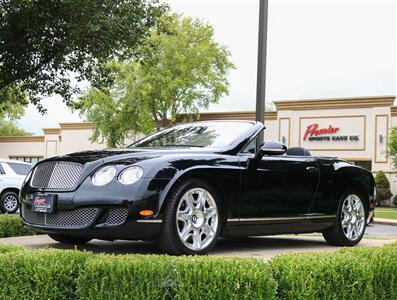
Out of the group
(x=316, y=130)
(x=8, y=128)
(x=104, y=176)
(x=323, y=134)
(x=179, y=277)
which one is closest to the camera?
(x=179, y=277)

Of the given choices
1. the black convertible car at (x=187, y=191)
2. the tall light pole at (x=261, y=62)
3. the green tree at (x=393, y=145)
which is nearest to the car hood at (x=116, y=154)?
the black convertible car at (x=187, y=191)

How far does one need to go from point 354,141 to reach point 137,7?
84.5 feet

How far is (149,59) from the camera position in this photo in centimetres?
1958

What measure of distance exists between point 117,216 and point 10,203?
46.1ft

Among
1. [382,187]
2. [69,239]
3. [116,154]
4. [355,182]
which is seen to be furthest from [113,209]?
[382,187]

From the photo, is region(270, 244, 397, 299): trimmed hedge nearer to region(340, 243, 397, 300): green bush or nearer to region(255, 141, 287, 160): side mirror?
region(340, 243, 397, 300): green bush

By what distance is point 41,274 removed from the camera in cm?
481

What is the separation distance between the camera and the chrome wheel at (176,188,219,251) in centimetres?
587

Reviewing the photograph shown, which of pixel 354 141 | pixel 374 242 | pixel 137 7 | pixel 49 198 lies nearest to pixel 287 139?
pixel 354 141

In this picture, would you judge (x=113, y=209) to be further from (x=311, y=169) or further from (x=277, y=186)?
(x=311, y=169)

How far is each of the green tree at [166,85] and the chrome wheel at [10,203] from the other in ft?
76.6

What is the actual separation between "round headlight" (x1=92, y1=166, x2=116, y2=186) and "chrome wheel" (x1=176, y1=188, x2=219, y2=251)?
2.18 feet

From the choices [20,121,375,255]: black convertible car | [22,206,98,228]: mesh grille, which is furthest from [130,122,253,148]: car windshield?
[22,206,98,228]: mesh grille

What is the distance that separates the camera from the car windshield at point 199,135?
6.86 meters
